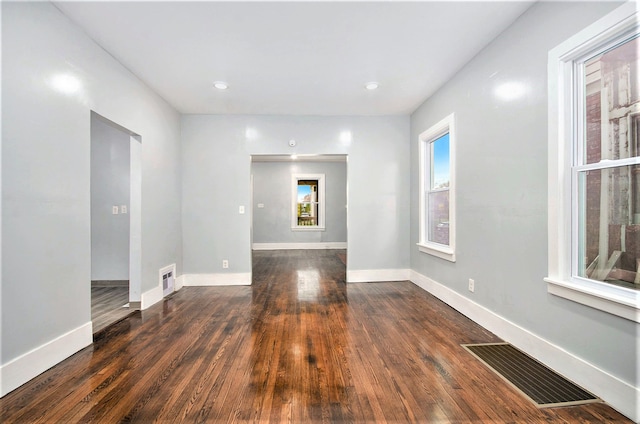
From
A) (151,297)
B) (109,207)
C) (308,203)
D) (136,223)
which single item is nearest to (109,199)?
(109,207)

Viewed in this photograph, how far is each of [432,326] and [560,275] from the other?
1.23 meters

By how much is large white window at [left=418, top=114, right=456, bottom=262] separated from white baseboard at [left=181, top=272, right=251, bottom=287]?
264 cm

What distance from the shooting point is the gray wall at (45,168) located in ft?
6.34

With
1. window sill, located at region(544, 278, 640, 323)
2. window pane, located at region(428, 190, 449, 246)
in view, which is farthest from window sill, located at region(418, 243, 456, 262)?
window sill, located at region(544, 278, 640, 323)

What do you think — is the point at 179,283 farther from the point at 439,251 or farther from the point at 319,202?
the point at 319,202

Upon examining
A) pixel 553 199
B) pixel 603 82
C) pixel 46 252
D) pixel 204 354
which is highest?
pixel 603 82

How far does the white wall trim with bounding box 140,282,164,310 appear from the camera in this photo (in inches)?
141

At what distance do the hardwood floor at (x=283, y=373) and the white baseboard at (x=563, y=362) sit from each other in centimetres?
8

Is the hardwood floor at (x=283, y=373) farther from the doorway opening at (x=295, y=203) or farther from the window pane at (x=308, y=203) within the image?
the window pane at (x=308, y=203)

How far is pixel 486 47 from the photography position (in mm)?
2873

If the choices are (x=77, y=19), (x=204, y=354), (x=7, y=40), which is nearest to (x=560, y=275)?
(x=204, y=354)

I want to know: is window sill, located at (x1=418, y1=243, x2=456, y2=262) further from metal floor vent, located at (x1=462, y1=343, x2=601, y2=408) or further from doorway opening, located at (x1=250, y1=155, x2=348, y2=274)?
doorway opening, located at (x1=250, y1=155, x2=348, y2=274)

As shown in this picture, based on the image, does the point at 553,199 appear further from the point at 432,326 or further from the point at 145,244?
the point at 145,244

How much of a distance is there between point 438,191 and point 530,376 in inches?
97.9
